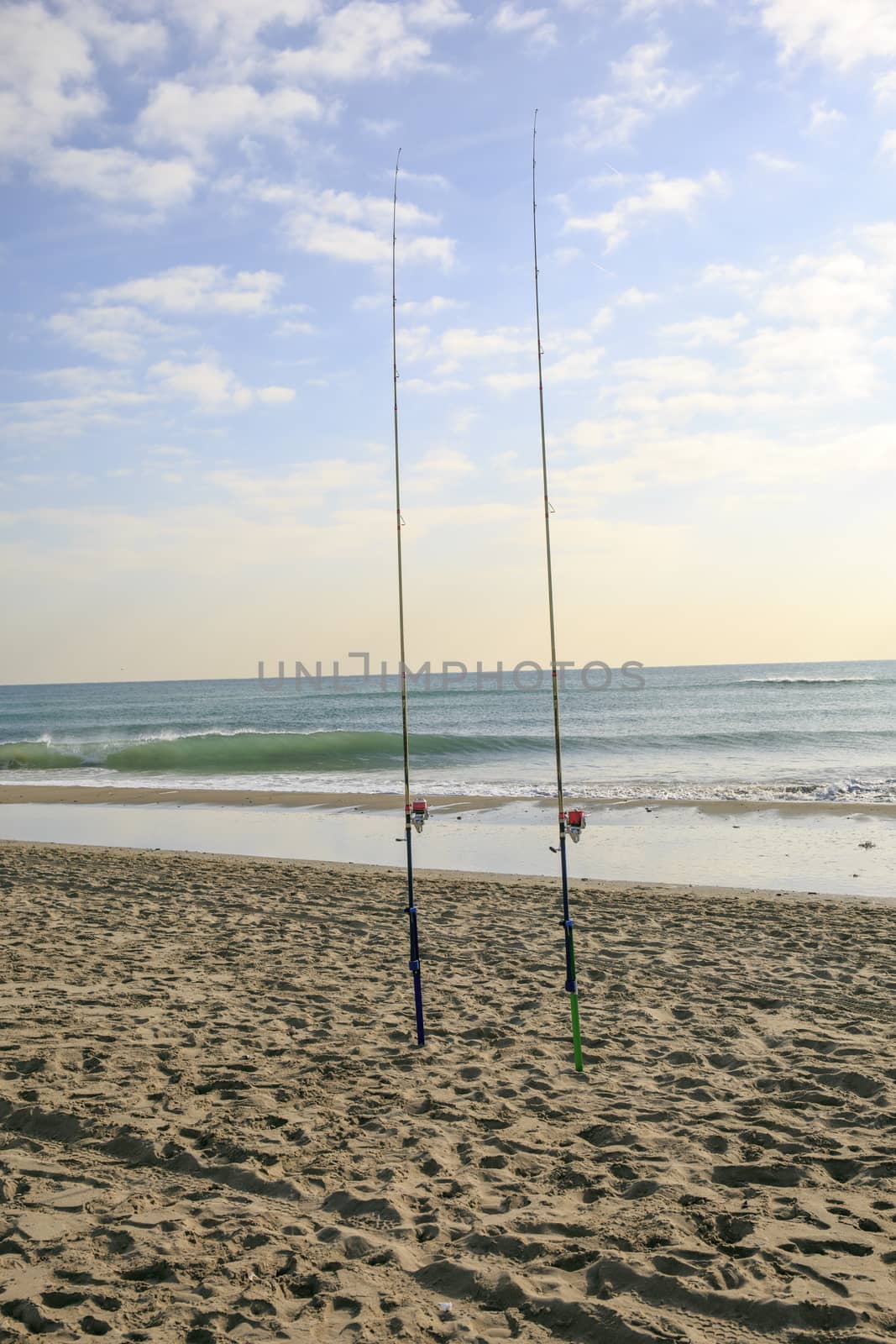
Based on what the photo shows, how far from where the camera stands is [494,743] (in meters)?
32.0

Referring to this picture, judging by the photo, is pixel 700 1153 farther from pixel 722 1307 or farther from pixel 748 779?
pixel 748 779

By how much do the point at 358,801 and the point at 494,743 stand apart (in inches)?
592

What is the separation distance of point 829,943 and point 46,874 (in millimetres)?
7522

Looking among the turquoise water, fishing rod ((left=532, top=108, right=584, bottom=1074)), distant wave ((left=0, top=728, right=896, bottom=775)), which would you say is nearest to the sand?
fishing rod ((left=532, top=108, right=584, bottom=1074))

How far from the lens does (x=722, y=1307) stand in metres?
2.73

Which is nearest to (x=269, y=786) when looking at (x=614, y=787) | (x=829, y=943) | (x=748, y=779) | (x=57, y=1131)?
(x=614, y=787)

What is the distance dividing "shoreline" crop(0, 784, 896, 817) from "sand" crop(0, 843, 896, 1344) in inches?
332

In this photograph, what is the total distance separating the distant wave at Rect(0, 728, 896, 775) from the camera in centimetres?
2731

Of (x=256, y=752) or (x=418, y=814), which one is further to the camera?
(x=256, y=752)

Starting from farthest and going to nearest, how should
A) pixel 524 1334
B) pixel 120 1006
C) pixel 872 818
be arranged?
pixel 872 818 < pixel 120 1006 < pixel 524 1334

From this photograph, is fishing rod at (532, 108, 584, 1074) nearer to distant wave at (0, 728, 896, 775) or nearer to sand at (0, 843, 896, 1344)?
sand at (0, 843, 896, 1344)

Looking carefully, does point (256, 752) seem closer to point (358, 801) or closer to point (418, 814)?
point (358, 801)

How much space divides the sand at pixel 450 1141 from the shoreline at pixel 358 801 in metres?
8.44
